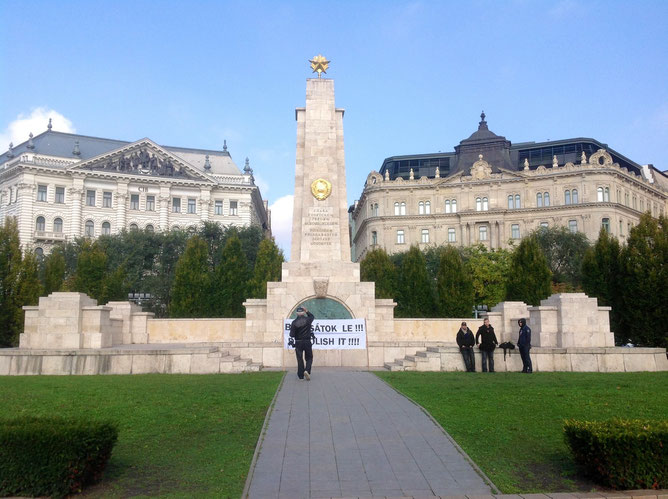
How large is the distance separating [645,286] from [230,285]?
2259cm

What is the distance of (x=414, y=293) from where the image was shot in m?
39.2

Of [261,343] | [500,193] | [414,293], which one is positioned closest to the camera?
[261,343]

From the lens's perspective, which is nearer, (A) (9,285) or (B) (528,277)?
(A) (9,285)

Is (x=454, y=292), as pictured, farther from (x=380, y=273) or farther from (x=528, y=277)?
(x=380, y=273)

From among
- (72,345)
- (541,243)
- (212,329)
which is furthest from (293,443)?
(541,243)

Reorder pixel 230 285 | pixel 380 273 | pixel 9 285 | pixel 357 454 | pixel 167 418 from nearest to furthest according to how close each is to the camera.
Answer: pixel 357 454 < pixel 167 418 < pixel 9 285 < pixel 230 285 < pixel 380 273

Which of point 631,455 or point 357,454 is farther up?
point 631,455

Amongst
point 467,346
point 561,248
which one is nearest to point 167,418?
point 467,346

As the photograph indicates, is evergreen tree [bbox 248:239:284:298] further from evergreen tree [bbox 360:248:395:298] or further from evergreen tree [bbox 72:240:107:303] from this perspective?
evergreen tree [bbox 72:240:107:303]

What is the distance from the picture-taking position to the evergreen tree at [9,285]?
3072cm

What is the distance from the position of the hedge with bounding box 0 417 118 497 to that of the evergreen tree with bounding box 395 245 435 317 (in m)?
32.0

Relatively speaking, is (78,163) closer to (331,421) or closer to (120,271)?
(120,271)

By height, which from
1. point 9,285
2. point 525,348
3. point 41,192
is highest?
point 41,192

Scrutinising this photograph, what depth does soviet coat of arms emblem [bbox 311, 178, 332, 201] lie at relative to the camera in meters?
26.0
